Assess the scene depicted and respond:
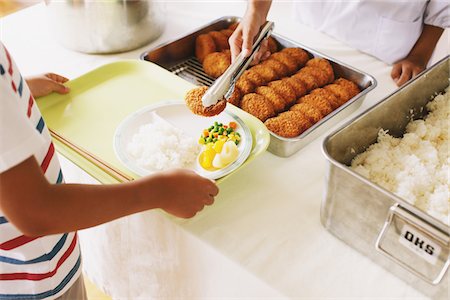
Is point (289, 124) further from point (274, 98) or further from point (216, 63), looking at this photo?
point (216, 63)

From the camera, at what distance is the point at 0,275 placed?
80 centimetres

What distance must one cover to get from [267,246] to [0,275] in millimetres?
465

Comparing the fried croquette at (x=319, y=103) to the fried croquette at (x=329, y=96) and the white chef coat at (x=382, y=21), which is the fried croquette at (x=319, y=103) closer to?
the fried croquette at (x=329, y=96)

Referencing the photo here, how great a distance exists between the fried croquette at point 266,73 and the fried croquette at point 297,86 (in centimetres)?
4

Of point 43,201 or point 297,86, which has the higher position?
point 43,201

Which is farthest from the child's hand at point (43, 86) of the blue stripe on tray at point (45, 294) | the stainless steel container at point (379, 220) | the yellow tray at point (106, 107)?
the stainless steel container at point (379, 220)

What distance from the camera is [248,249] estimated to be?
794 millimetres

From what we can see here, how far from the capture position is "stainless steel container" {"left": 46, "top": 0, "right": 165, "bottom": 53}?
121 centimetres

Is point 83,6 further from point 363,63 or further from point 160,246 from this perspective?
point 363,63

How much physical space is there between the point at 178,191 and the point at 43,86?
518 millimetres

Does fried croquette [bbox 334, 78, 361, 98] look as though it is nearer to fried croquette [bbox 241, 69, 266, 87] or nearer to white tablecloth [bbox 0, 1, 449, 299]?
white tablecloth [bbox 0, 1, 449, 299]

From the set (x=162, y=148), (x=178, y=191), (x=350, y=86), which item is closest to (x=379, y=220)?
(x=178, y=191)

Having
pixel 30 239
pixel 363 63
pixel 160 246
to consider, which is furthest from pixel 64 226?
pixel 363 63

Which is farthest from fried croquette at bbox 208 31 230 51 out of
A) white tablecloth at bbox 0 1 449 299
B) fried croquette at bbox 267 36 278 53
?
white tablecloth at bbox 0 1 449 299
